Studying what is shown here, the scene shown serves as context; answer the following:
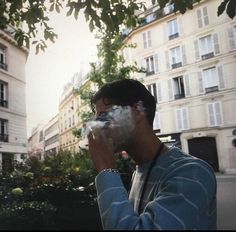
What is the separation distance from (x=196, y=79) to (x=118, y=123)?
1161 inches

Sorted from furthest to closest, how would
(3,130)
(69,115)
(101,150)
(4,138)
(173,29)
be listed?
(69,115) → (173,29) → (3,130) → (4,138) → (101,150)

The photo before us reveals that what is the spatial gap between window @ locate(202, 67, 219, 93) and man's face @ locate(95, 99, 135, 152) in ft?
92.3

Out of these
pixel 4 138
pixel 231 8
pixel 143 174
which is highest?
pixel 4 138

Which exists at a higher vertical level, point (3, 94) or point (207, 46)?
point (207, 46)

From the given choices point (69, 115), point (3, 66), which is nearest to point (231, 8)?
point (3, 66)

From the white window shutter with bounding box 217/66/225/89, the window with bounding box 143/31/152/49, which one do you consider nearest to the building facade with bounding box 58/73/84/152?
the window with bounding box 143/31/152/49

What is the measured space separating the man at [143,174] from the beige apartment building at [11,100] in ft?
87.2

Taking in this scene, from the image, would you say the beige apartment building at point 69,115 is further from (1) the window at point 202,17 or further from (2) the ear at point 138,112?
(2) the ear at point 138,112

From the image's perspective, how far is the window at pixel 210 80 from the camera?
28922mm

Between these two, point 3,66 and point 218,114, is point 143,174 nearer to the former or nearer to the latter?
point 218,114

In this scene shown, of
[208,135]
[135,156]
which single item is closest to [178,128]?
[208,135]

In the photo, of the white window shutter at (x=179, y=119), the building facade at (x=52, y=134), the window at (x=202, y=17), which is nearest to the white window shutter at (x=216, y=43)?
the window at (x=202, y=17)

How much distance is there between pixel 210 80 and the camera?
2936 centimetres

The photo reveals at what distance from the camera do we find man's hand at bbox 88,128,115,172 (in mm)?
1455
